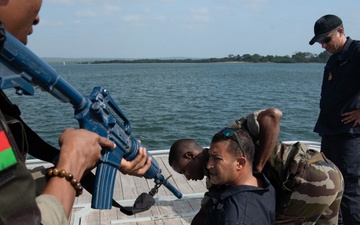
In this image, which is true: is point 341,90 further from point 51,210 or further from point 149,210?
point 51,210

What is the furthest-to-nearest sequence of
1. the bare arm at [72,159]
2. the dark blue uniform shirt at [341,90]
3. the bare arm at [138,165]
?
1. the dark blue uniform shirt at [341,90]
2. the bare arm at [138,165]
3. the bare arm at [72,159]

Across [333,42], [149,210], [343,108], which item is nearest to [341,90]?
[343,108]

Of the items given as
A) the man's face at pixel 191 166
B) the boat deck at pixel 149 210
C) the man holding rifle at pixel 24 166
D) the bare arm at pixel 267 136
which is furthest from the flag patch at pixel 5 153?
the boat deck at pixel 149 210

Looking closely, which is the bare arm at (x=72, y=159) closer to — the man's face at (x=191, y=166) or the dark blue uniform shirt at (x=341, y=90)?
the man's face at (x=191, y=166)

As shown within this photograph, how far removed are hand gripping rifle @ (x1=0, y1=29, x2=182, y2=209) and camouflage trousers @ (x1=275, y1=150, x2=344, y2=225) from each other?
3.20 ft

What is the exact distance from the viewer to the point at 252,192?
7.52ft

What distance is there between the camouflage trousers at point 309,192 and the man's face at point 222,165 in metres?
0.43

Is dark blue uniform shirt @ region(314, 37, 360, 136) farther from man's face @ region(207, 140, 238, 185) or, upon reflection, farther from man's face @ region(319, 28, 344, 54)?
man's face @ region(207, 140, 238, 185)

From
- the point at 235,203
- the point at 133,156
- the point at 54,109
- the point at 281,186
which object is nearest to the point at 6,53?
the point at 133,156

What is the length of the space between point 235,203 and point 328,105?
86.2 inches

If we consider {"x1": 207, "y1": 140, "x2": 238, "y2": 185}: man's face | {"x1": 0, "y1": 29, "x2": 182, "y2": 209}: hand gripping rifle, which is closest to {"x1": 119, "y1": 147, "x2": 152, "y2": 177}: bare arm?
{"x1": 0, "y1": 29, "x2": 182, "y2": 209}: hand gripping rifle

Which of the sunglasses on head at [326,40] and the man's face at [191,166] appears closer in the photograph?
the man's face at [191,166]

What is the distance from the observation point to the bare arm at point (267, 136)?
8.32 ft

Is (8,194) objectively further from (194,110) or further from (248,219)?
(194,110)
